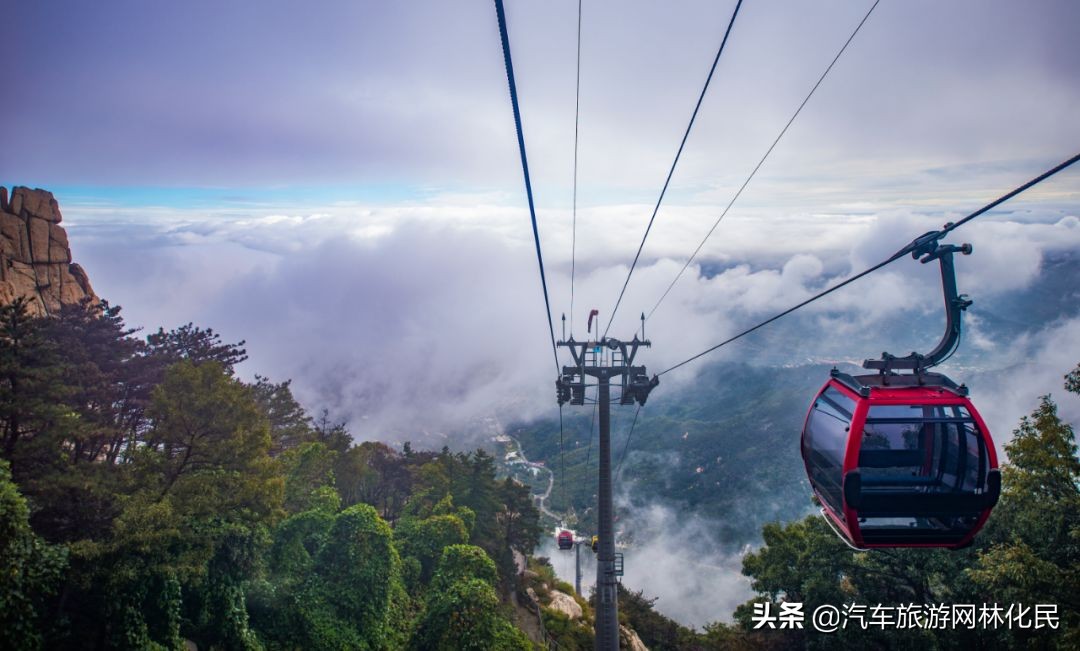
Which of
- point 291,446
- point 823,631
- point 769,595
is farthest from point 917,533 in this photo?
point 291,446

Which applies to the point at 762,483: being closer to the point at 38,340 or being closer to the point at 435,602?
the point at 435,602

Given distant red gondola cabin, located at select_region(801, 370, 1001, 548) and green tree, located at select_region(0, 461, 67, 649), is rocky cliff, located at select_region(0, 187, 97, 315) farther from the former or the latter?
distant red gondola cabin, located at select_region(801, 370, 1001, 548)

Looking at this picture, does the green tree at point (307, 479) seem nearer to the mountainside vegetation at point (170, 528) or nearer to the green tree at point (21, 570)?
the mountainside vegetation at point (170, 528)

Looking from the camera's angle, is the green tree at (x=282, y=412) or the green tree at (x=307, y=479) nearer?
the green tree at (x=307, y=479)

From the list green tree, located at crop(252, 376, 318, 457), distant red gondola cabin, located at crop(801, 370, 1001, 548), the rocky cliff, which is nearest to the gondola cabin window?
distant red gondola cabin, located at crop(801, 370, 1001, 548)

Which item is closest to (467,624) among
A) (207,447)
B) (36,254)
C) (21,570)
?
(207,447)

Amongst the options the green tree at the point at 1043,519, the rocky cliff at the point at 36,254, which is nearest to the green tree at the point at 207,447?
the rocky cliff at the point at 36,254

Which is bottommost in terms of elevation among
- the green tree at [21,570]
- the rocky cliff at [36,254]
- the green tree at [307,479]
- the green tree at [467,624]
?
the green tree at [467,624]
